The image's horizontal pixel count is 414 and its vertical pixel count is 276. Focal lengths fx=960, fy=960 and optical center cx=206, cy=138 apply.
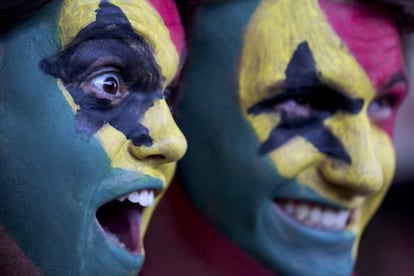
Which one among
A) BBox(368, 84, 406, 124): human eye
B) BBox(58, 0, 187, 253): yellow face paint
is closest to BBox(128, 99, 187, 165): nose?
BBox(58, 0, 187, 253): yellow face paint

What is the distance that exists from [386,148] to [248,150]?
308 millimetres

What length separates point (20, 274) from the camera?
144 cm

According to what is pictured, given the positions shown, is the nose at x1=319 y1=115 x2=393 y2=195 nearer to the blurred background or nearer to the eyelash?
the eyelash

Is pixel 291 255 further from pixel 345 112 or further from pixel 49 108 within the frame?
pixel 49 108

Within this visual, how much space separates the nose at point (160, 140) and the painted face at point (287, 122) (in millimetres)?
313

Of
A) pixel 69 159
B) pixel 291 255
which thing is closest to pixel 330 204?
pixel 291 255

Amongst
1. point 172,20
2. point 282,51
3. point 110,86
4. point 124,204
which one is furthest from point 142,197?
point 282,51

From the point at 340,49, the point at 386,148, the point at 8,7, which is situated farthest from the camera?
the point at 386,148

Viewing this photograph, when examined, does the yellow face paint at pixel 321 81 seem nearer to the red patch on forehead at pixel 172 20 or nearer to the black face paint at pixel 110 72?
the red patch on forehead at pixel 172 20

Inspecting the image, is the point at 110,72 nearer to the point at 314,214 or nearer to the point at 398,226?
the point at 314,214

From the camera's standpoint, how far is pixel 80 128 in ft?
4.68

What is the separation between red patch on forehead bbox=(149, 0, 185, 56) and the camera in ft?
5.16

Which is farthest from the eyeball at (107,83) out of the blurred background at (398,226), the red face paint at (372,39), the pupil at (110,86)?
the blurred background at (398,226)

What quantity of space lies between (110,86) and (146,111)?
0.23 ft
